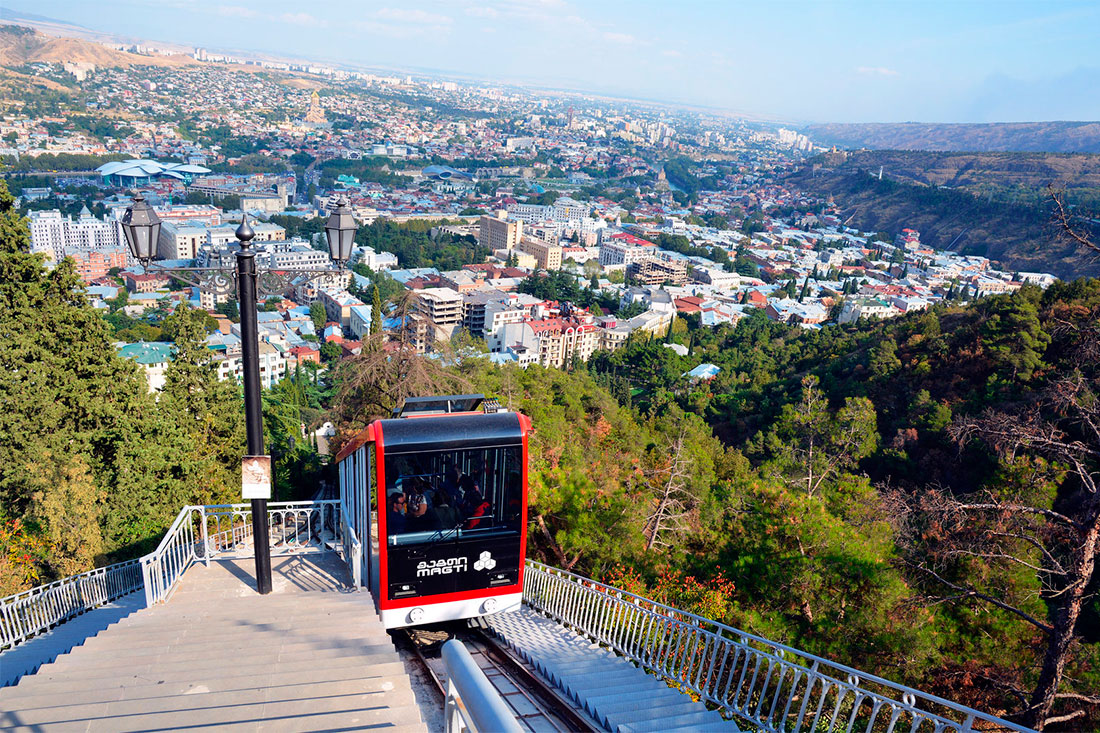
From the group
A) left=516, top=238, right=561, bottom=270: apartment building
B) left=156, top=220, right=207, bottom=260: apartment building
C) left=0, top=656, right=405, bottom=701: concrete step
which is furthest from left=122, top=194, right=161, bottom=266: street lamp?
left=516, top=238, right=561, bottom=270: apartment building

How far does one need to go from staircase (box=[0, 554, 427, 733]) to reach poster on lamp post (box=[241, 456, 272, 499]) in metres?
0.82

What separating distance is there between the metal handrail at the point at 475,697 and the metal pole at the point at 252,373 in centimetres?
336

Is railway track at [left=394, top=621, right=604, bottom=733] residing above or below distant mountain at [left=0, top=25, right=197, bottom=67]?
below

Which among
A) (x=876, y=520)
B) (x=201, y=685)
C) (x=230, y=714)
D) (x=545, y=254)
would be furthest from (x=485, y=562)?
(x=545, y=254)

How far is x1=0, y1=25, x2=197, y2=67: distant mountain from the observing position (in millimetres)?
144375

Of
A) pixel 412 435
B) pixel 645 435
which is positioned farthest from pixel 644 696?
pixel 645 435

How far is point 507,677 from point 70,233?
75420mm

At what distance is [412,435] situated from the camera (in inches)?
184

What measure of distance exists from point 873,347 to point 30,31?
203 m

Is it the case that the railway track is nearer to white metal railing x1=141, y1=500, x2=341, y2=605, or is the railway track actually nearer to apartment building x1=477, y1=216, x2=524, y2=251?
white metal railing x1=141, y1=500, x2=341, y2=605

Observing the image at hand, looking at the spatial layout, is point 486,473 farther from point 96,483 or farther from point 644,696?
point 96,483

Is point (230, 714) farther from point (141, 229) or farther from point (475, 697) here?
point (141, 229)

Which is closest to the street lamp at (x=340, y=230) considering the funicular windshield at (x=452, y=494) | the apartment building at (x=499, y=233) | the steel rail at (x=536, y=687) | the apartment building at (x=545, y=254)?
the funicular windshield at (x=452, y=494)

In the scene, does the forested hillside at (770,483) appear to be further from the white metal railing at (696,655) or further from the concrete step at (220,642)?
the concrete step at (220,642)
